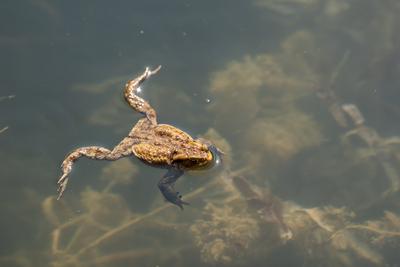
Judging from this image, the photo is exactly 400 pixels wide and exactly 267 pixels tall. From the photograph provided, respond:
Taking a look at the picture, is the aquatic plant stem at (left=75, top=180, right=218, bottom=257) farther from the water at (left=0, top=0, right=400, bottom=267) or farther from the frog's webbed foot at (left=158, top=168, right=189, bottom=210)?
the frog's webbed foot at (left=158, top=168, right=189, bottom=210)

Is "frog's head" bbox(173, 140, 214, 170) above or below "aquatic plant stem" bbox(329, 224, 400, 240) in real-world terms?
above

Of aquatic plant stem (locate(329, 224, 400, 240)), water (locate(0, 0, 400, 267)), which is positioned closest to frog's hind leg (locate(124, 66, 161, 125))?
water (locate(0, 0, 400, 267))

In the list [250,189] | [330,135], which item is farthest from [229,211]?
[330,135]

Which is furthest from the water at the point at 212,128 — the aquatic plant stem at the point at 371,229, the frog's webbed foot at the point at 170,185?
the frog's webbed foot at the point at 170,185

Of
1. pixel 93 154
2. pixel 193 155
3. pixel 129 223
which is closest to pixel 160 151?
pixel 193 155

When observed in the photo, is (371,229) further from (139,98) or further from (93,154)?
(93,154)

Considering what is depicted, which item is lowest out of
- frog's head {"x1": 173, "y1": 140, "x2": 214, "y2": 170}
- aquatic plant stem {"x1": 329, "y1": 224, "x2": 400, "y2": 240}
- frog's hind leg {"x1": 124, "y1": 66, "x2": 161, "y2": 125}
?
aquatic plant stem {"x1": 329, "y1": 224, "x2": 400, "y2": 240}
